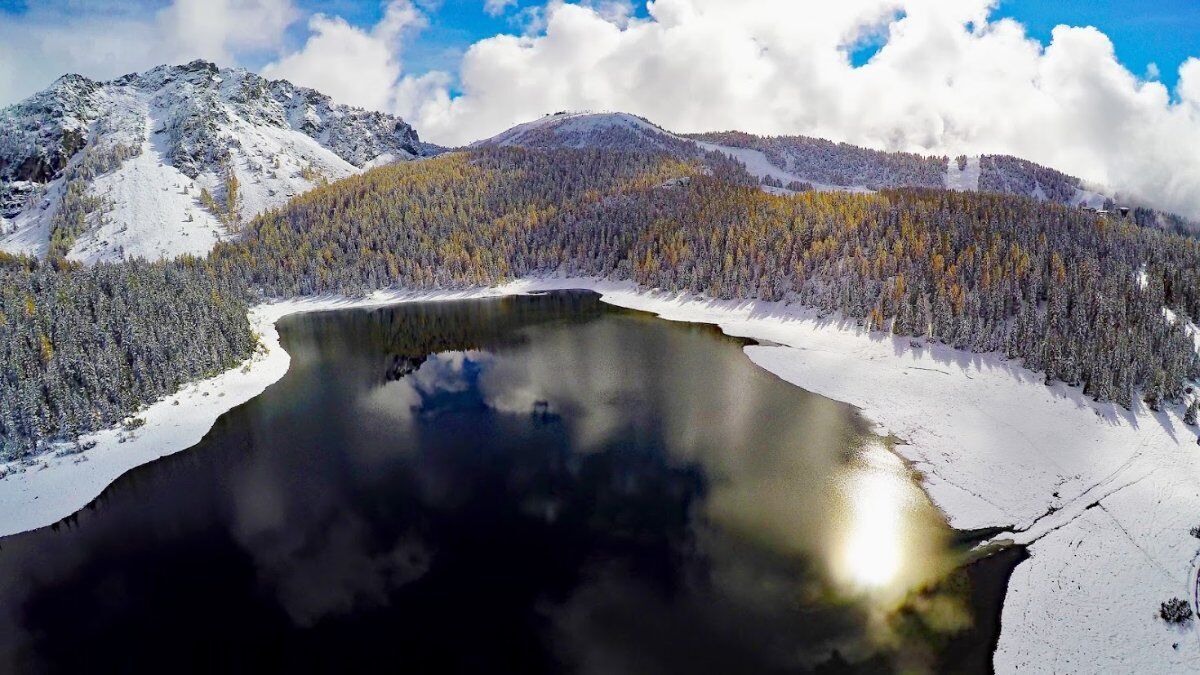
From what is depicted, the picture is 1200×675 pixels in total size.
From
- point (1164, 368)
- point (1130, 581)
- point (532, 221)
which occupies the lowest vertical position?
point (1130, 581)

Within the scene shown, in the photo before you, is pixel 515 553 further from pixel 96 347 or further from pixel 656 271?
pixel 656 271

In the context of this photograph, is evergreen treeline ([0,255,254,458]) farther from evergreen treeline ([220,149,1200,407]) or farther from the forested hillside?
evergreen treeline ([220,149,1200,407])

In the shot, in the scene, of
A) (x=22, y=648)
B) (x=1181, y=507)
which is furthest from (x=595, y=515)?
(x=1181, y=507)

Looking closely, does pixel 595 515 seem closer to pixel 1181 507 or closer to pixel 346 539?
pixel 346 539

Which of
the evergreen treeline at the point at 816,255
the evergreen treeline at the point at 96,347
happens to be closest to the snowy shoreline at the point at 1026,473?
the evergreen treeline at the point at 96,347

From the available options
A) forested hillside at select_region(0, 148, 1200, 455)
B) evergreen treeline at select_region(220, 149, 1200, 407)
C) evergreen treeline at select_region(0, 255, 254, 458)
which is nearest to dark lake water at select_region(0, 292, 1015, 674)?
evergreen treeline at select_region(0, 255, 254, 458)

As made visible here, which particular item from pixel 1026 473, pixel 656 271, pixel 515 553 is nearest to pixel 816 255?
pixel 656 271
